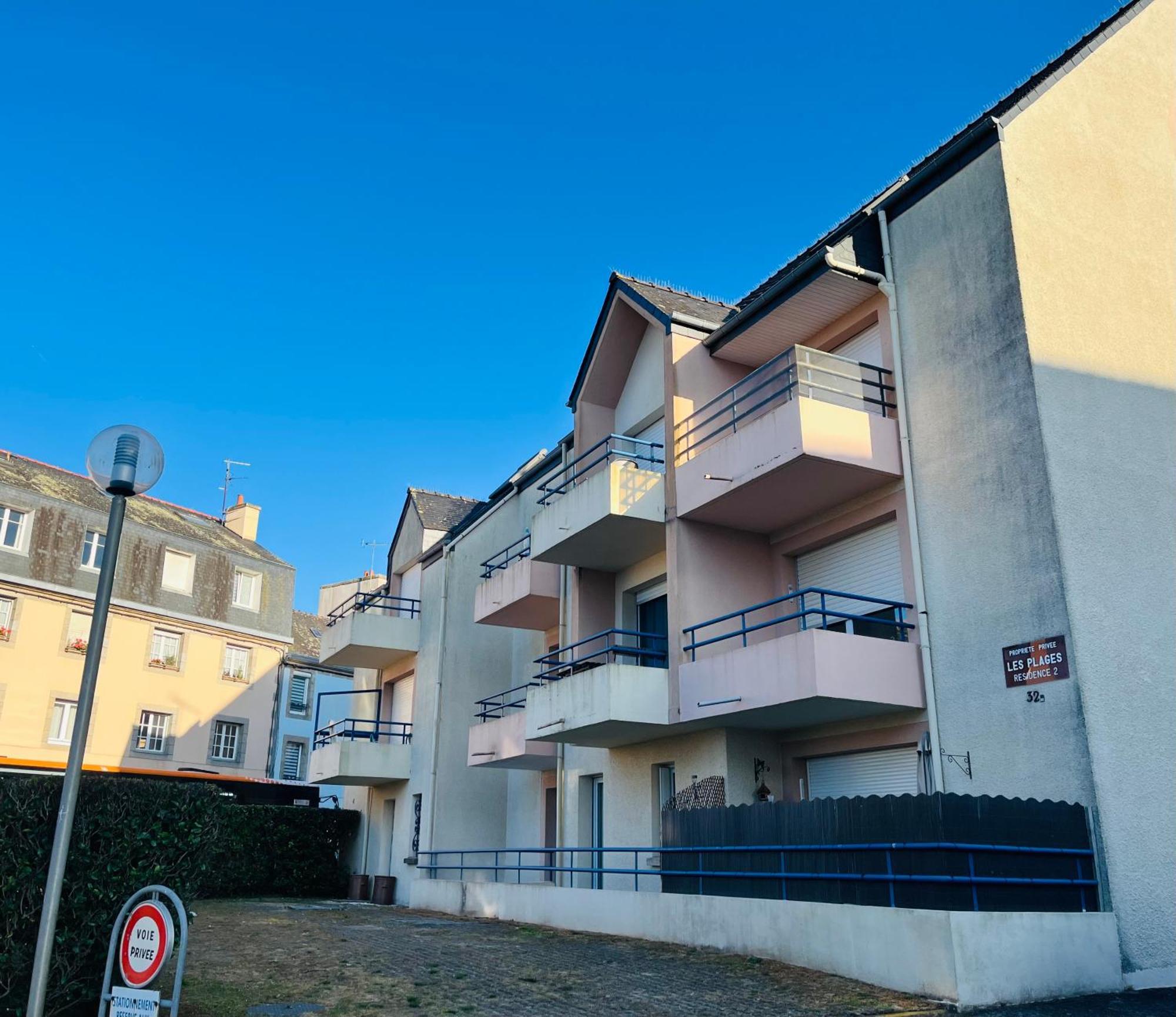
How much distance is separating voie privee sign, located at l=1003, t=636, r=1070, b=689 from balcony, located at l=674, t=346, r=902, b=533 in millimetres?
3256

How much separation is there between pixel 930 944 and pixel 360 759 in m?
20.0

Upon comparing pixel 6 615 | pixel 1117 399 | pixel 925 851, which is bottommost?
pixel 925 851

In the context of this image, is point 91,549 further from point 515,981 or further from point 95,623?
point 95,623

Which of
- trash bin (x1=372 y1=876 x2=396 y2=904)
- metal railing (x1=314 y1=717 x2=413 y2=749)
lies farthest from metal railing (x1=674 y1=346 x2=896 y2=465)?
trash bin (x1=372 y1=876 x2=396 y2=904)

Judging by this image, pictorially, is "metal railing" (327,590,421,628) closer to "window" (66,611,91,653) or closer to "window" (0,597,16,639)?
"window" (66,611,91,653)

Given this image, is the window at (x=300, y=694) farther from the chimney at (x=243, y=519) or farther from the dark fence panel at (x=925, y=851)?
the dark fence panel at (x=925, y=851)

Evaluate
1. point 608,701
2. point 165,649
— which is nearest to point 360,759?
point 608,701

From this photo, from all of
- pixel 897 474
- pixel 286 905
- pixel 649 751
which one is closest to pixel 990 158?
pixel 897 474

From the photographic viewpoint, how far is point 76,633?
35688 mm

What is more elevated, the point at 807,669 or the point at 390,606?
the point at 390,606

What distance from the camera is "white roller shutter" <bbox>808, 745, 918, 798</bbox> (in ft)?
45.4

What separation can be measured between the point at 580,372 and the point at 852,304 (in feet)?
22.4

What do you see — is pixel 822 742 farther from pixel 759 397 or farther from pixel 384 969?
pixel 384 969

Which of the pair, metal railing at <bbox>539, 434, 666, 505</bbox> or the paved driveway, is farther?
metal railing at <bbox>539, 434, 666, 505</bbox>
